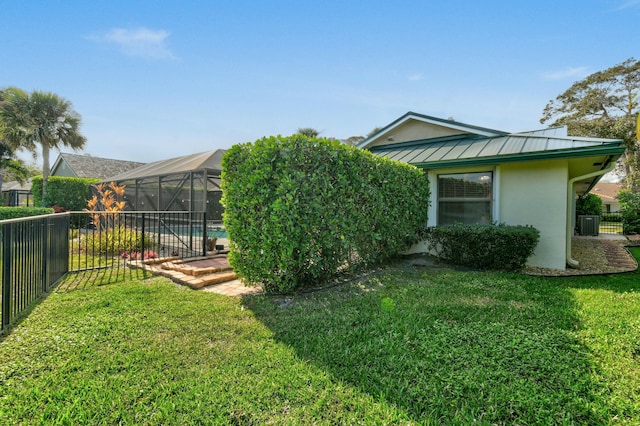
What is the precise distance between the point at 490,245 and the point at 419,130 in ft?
17.7

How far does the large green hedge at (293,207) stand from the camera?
453 centimetres

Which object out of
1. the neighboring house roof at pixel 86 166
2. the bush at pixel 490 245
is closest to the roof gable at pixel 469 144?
the bush at pixel 490 245

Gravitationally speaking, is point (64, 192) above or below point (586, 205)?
above

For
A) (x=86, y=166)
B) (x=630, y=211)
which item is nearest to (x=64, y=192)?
(x=86, y=166)

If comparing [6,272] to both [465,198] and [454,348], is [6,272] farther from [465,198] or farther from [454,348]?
[465,198]

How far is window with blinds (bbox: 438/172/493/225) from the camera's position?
25.2ft

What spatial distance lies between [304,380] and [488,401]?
1.44m

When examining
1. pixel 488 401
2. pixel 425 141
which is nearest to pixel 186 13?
pixel 425 141

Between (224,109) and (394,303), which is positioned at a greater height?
(224,109)

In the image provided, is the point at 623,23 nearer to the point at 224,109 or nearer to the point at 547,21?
the point at 547,21

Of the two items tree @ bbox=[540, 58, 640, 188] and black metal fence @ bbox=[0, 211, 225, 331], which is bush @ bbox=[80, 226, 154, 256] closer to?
black metal fence @ bbox=[0, 211, 225, 331]

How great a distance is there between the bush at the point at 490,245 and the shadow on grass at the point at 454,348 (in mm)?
1331

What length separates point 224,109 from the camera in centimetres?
1195

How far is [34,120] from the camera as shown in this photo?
1962cm
